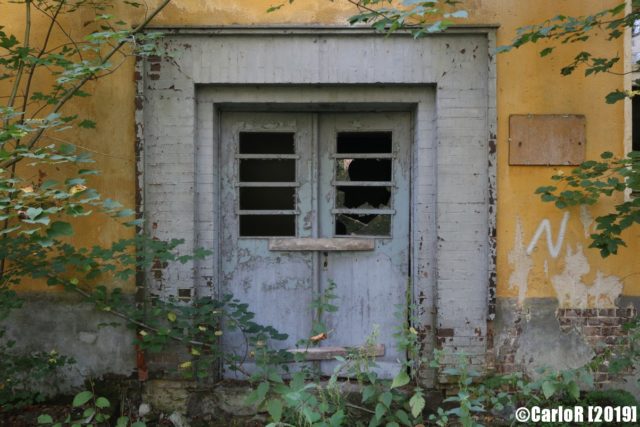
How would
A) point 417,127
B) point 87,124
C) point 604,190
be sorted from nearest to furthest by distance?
point 604,190 → point 87,124 → point 417,127

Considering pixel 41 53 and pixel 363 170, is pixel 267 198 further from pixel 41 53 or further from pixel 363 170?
pixel 41 53

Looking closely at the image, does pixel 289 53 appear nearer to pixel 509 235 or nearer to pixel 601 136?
pixel 509 235

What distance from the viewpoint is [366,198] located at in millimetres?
4715

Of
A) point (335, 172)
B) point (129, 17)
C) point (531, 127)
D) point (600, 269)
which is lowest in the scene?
point (600, 269)

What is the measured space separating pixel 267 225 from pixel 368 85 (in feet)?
4.51

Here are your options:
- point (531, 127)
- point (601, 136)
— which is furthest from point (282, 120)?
point (601, 136)

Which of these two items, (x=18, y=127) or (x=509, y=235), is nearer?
(x=18, y=127)

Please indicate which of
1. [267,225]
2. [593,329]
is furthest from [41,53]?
[593,329]

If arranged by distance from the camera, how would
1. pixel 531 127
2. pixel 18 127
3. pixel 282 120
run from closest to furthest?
1. pixel 18 127
2. pixel 531 127
3. pixel 282 120

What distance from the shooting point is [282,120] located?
469 centimetres

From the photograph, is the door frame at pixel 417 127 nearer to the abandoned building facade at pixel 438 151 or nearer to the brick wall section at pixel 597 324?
the abandoned building facade at pixel 438 151

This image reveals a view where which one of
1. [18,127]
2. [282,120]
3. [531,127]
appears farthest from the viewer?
[282,120]

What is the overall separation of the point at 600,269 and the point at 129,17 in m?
4.02

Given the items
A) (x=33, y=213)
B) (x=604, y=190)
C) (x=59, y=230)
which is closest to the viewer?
(x=33, y=213)
